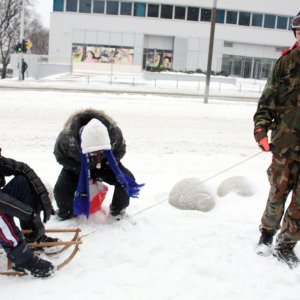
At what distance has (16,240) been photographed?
2980mm

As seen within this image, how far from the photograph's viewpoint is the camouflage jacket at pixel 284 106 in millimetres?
3152

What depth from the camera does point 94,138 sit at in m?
3.63

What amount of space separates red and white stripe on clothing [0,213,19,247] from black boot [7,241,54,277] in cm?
7

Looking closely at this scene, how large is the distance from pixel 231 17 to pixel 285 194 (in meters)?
42.5

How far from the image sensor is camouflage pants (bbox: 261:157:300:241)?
127 inches

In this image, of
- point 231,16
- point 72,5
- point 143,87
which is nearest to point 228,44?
point 231,16

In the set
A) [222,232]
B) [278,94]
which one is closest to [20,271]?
[222,232]

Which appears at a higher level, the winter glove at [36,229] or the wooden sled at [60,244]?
the winter glove at [36,229]

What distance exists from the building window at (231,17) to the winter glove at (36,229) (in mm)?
42606

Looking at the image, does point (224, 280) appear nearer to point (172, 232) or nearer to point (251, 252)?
point (251, 252)

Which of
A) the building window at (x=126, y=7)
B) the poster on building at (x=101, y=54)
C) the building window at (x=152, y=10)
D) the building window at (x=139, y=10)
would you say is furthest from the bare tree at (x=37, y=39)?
the building window at (x=152, y=10)

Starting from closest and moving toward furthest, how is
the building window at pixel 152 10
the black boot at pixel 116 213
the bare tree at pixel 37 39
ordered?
the black boot at pixel 116 213
the building window at pixel 152 10
the bare tree at pixel 37 39

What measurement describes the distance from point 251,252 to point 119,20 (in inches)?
1604

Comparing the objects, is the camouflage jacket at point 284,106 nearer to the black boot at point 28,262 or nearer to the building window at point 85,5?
the black boot at point 28,262
